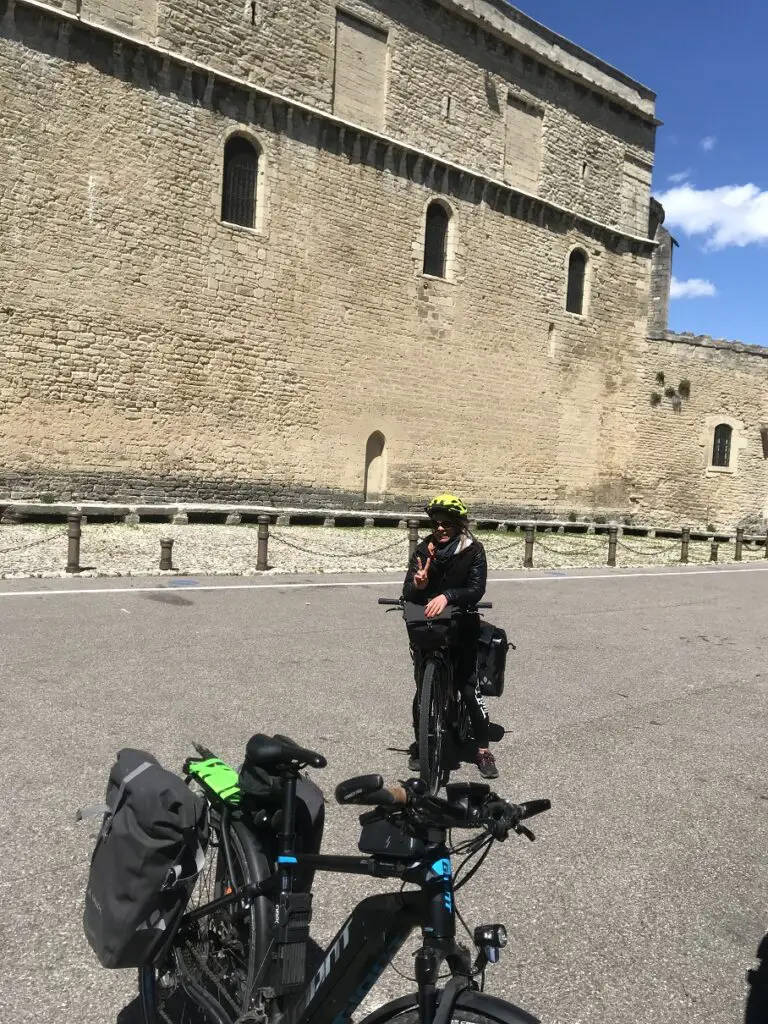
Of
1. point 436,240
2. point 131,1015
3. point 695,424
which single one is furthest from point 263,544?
point 695,424

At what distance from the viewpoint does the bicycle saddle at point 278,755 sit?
208 cm

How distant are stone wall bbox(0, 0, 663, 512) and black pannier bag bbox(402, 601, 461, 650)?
13.5 meters

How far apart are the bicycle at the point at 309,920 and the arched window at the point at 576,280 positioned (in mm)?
25217

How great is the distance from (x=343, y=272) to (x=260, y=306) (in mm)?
2484

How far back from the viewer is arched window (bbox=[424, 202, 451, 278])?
22297 millimetres

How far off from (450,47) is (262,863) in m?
23.7

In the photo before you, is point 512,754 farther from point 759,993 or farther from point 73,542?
point 73,542

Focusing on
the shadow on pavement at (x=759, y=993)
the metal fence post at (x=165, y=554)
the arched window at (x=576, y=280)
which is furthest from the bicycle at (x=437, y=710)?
the arched window at (x=576, y=280)

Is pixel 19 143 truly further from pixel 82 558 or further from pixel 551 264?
pixel 551 264

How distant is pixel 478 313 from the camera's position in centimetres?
2323

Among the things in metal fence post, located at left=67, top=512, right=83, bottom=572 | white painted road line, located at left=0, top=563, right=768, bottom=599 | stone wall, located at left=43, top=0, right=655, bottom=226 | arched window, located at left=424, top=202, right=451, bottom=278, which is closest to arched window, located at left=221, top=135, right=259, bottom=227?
stone wall, located at left=43, top=0, right=655, bottom=226

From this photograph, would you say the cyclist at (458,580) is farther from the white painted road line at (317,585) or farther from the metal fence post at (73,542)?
the metal fence post at (73,542)

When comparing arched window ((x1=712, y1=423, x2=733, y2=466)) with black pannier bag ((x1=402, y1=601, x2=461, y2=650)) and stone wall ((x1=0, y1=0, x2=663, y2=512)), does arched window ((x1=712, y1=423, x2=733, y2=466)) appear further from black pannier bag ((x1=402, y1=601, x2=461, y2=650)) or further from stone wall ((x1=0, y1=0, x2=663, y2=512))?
black pannier bag ((x1=402, y1=601, x2=461, y2=650))

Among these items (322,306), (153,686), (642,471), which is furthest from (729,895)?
(642,471)
